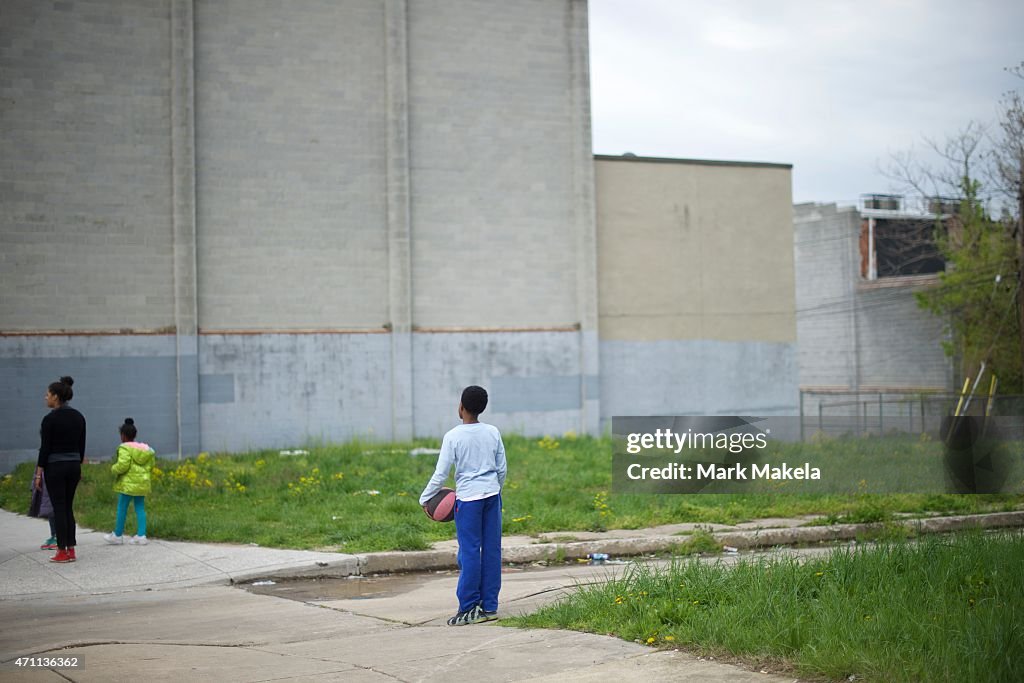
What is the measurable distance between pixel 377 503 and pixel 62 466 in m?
4.78

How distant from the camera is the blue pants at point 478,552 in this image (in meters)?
8.07

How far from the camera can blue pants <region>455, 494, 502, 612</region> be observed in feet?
26.5

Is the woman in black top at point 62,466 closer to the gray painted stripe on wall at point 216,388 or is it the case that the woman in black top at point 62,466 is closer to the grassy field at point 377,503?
the grassy field at point 377,503

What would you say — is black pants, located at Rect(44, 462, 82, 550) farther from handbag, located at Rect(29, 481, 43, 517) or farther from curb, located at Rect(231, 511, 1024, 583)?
curb, located at Rect(231, 511, 1024, 583)

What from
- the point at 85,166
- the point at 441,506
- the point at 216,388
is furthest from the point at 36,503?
the point at 85,166

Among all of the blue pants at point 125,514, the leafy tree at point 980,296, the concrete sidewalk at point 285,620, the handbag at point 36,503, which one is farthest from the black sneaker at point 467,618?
the leafy tree at point 980,296

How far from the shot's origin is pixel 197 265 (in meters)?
23.5

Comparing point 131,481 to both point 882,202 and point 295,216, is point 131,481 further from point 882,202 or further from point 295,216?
point 882,202

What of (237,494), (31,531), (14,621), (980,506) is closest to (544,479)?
(237,494)

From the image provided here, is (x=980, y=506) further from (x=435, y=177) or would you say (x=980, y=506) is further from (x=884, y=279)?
(x=884, y=279)

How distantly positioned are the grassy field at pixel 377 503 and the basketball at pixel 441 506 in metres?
4.01

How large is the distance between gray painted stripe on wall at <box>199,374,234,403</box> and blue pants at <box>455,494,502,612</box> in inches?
662

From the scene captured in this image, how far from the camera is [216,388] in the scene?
23.7 metres

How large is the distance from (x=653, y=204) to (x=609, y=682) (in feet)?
77.9
